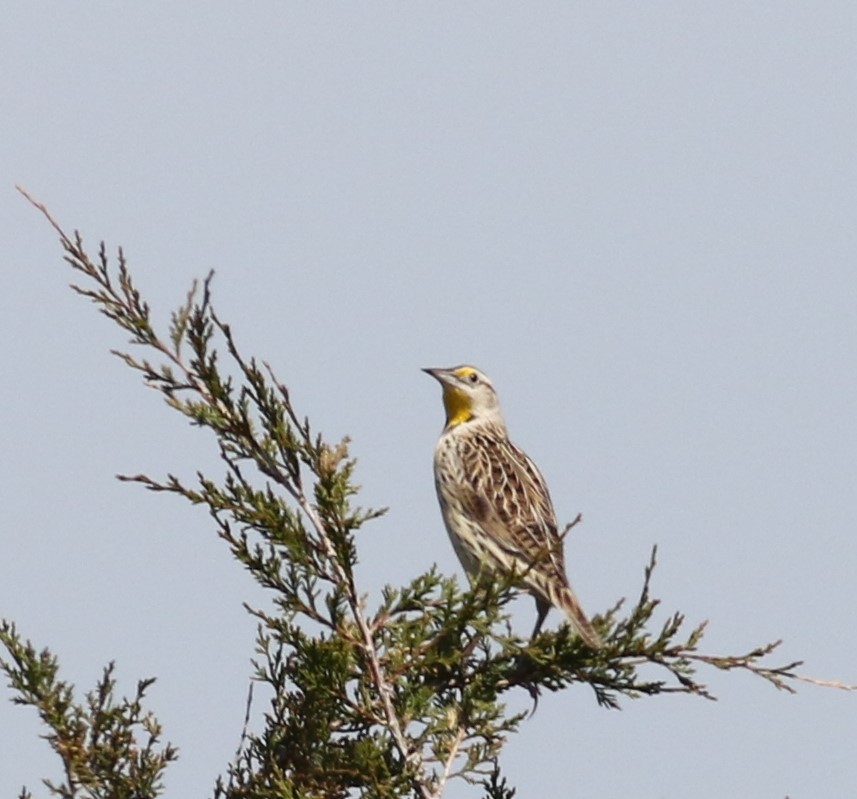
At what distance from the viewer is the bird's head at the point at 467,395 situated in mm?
10438

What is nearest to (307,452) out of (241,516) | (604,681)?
(241,516)

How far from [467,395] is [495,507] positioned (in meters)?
1.64

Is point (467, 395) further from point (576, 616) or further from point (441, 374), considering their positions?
point (576, 616)

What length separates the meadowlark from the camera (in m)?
8.53

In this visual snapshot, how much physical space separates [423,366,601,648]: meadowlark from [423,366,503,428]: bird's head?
22 cm

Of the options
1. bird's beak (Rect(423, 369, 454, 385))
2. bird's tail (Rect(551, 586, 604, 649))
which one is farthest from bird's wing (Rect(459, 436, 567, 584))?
bird's beak (Rect(423, 369, 454, 385))

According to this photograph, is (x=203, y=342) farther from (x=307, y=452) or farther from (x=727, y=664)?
(x=727, y=664)

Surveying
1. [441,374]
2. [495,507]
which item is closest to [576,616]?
[495,507]

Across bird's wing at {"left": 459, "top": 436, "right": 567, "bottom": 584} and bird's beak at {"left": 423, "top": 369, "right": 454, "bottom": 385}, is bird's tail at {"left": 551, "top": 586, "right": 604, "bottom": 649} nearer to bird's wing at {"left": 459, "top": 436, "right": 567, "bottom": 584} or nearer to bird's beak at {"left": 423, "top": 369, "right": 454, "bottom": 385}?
bird's wing at {"left": 459, "top": 436, "right": 567, "bottom": 584}

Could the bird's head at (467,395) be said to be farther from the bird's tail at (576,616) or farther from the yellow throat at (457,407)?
the bird's tail at (576,616)

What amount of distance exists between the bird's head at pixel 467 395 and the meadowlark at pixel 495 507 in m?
0.22

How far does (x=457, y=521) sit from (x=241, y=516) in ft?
10.4

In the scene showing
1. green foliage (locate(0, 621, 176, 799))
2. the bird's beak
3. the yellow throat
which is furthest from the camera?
the bird's beak

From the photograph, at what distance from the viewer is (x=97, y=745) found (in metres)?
6.22
